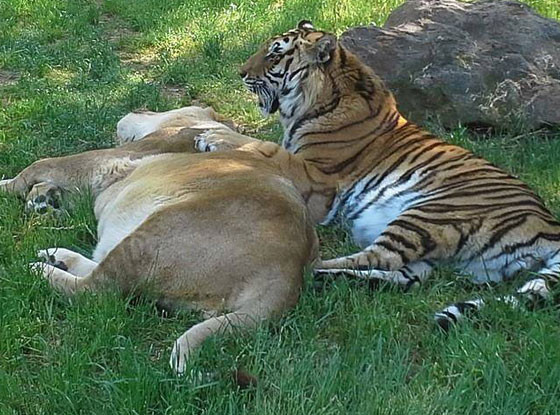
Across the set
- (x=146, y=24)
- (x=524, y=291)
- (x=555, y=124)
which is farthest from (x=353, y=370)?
(x=146, y=24)

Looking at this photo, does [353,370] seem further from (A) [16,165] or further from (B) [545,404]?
(A) [16,165]

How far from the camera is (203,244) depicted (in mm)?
4043

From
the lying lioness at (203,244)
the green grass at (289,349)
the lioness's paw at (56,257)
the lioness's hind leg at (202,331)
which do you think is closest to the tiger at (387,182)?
the green grass at (289,349)

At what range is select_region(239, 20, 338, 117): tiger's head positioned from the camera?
246 inches

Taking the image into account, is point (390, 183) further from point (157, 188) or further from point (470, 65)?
point (470, 65)

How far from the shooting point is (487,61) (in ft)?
23.3

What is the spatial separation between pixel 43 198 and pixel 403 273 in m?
2.04

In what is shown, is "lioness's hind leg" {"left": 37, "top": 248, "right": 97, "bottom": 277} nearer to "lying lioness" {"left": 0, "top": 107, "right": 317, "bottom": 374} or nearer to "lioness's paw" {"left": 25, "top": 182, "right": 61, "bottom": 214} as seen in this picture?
"lying lioness" {"left": 0, "top": 107, "right": 317, "bottom": 374}

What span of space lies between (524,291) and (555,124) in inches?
105

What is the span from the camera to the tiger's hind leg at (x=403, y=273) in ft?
15.5

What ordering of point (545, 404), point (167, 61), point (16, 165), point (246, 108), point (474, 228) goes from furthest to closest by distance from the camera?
point (167, 61)
point (246, 108)
point (16, 165)
point (474, 228)
point (545, 404)

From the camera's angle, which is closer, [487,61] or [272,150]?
[272,150]

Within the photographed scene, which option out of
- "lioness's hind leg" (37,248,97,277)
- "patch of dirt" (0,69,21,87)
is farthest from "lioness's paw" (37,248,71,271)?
"patch of dirt" (0,69,21,87)

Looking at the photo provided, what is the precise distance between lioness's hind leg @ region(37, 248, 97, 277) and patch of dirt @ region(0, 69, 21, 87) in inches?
142
